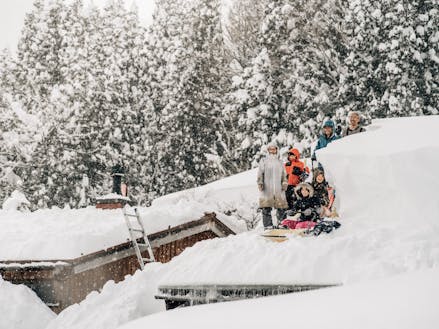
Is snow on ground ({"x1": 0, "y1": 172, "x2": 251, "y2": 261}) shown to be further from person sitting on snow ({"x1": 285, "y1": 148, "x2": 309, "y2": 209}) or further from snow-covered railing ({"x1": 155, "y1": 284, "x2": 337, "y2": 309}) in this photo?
snow-covered railing ({"x1": 155, "y1": 284, "x2": 337, "y2": 309})

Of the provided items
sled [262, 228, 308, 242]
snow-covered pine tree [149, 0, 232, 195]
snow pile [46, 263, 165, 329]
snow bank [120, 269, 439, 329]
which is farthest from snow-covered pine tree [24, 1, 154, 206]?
snow bank [120, 269, 439, 329]

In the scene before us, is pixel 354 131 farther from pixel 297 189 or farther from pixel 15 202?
pixel 15 202

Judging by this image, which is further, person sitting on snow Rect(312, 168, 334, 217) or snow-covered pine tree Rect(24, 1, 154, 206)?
snow-covered pine tree Rect(24, 1, 154, 206)

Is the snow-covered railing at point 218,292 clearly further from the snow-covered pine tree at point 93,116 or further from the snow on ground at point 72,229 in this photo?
the snow-covered pine tree at point 93,116

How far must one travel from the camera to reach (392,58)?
21.9m

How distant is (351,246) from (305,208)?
2282 mm

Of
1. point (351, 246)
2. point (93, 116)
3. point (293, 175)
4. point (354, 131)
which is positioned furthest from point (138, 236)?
point (93, 116)

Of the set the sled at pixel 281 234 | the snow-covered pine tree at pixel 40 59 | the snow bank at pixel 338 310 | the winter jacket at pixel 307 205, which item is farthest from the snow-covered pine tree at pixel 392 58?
the snow bank at pixel 338 310

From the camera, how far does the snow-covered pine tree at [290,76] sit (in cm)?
2538

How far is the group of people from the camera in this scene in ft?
26.2

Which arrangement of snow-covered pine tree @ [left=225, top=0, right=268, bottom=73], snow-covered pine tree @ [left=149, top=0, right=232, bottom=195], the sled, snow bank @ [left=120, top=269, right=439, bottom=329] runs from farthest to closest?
snow-covered pine tree @ [left=225, top=0, right=268, bottom=73], snow-covered pine tree @ [left=149, top=0, right=232, bottom=195], the sled, snow bank @ [left=120, top=269, right=439, bottom=329]

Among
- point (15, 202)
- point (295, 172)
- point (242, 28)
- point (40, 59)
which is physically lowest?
point (295, 172)

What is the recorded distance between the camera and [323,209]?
7863 mm

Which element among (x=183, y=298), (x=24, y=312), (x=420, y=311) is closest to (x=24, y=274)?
(x=24, y=312)
